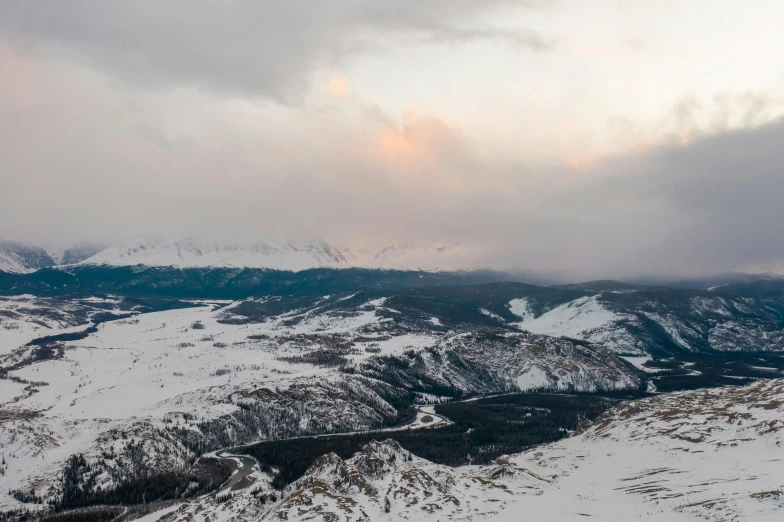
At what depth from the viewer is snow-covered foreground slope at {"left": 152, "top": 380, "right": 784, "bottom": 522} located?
136 meters

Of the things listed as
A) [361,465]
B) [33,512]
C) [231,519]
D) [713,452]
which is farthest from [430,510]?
[33,512]

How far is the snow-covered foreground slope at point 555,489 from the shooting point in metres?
136

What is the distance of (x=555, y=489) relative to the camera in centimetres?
17788

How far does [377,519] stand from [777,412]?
159921 mm

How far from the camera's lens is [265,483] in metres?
189

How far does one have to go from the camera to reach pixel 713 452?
18150cm

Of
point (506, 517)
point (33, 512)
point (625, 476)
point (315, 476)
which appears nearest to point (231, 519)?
Result: point (315, 476)

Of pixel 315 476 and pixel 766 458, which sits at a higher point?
pixel 766 458

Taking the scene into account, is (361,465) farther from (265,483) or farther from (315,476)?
(265,483)

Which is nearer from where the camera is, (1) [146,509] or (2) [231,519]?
(2) [231,519]

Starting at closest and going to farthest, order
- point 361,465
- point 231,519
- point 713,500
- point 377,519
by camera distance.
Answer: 1. point 713,500
2. point 377,519
3. point 231,519
4. point 361,465

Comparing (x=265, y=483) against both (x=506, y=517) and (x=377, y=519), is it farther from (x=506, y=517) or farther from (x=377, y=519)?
(x=506, y=517)

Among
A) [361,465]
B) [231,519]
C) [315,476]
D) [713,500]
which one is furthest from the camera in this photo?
[361,465]

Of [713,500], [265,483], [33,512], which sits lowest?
[33,512]
